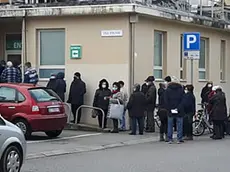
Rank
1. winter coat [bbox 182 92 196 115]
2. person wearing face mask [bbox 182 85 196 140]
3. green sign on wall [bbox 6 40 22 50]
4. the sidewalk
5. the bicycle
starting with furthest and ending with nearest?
green sign on wall [bbox 6 40 22 50], the bicycle, person wearing face mask [bbox 182 85 196 140], winter coat [bbox 182 92 196 115], the sidewalk

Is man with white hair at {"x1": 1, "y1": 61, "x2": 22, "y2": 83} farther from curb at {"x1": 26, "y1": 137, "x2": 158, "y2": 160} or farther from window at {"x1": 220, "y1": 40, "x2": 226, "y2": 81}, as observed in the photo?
window at {"x1": 220, "y1": 40, "x2": 226, "y2": 81}

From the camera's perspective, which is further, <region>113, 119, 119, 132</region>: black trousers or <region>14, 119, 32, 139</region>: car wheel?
<region>113, 119, 119, 132</region>: black trousers

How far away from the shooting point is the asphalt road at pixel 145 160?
13.1 meters

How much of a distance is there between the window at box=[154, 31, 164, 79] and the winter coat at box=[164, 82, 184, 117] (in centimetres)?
598

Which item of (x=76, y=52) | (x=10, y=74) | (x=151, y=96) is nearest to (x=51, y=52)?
(x=76, y=52)

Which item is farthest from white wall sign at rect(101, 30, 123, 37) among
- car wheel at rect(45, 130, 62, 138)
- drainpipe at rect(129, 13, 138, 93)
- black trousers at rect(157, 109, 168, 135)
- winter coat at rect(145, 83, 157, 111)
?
car wheel at rect(45, 130, 62, 138)

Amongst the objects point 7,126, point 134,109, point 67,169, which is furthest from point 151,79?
point 7,126

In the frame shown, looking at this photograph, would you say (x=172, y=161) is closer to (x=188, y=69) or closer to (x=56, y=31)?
(x=56, y=31)

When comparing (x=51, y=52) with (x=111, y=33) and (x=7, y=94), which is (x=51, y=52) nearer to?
(x=111, y=33)

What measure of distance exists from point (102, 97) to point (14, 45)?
A: 5637 mm

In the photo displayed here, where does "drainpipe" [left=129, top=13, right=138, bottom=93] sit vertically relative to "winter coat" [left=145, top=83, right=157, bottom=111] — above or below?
above

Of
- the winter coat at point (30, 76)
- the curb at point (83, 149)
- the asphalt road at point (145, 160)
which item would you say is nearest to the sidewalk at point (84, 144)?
the curb at point (83, 149)

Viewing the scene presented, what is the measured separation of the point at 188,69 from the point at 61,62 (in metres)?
5.98

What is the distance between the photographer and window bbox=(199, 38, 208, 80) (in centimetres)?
2894
